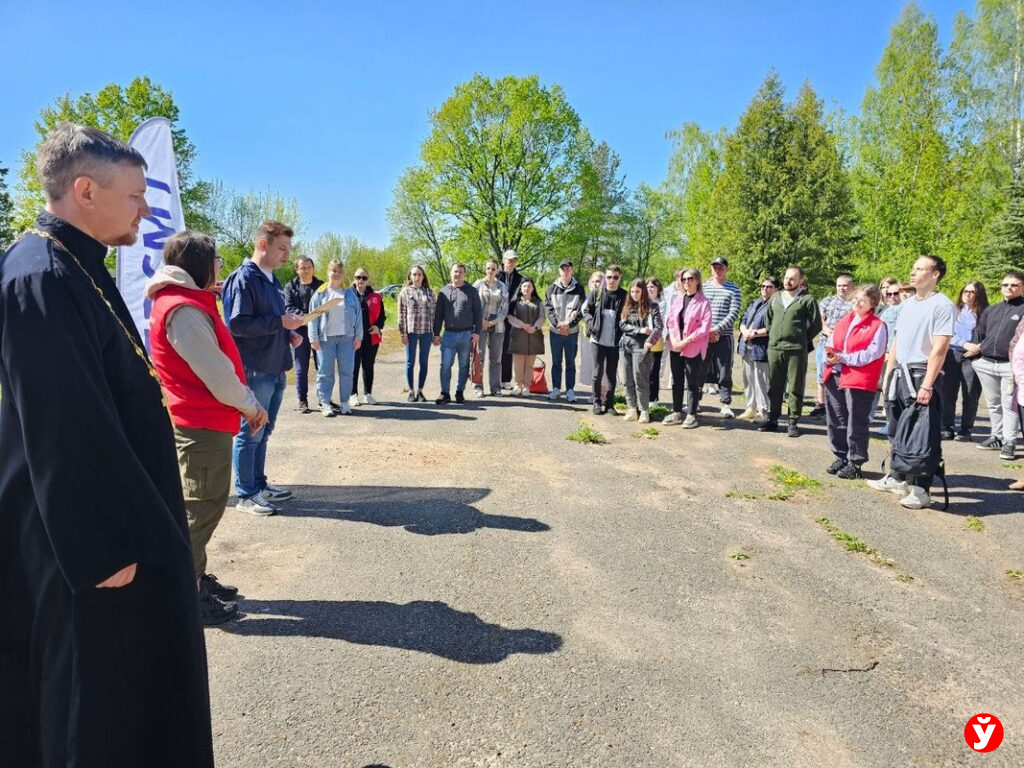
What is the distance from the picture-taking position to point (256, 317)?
5.09 meters

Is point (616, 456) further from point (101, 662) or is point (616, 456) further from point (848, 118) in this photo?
point (848, 118)

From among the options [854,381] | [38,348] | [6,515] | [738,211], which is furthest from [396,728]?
[738,211]

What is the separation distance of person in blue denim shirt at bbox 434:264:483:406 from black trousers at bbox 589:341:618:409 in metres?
2.10

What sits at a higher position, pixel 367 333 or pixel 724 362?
pixel 367 333

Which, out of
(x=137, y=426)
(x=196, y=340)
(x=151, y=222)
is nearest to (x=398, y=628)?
(x=196, y=340)

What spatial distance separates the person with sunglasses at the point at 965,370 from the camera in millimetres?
8734

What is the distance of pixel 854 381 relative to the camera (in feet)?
21.3

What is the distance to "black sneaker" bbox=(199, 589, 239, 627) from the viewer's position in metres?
3.57

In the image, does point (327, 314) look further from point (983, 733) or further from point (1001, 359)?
point (1001, 359)

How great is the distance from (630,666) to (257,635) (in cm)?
199

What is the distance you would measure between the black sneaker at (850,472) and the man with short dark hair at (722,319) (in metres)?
3.09

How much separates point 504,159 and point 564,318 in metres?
27.2

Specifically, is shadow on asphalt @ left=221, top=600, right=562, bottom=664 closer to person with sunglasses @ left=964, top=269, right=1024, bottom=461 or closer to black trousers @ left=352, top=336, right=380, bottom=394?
black trousers @ left=352, top=336, right=380, bottom=394

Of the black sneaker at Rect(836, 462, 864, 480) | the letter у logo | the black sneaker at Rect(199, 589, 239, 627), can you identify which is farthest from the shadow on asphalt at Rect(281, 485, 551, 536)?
the black sneaker at Rect(836, 462, 864, 480)
